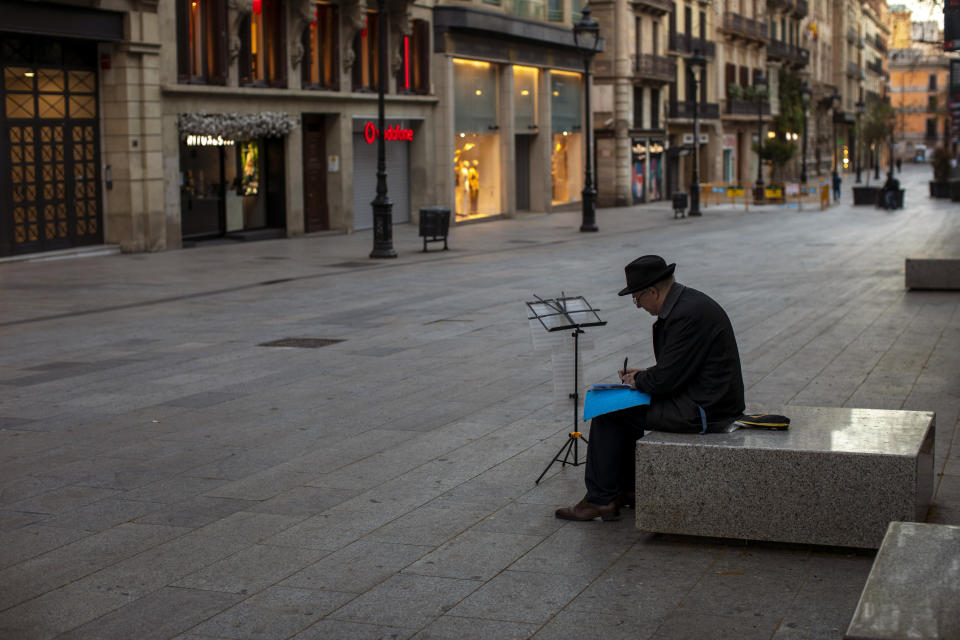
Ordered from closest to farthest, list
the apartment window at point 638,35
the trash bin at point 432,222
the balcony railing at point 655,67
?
the trash bin at point 432,222, the balcony railing at point 655,67, the apartment window at point 638,35

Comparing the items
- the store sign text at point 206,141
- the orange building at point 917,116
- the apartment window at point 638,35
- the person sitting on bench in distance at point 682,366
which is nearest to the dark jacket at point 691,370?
the person sitting on bench in distance at point 682,366

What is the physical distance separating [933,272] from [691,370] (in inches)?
493

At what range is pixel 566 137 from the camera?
4775cm

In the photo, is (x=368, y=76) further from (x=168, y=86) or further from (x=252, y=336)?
(x=252, y=336)

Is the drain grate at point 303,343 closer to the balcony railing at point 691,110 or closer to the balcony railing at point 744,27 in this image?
the balcony railing at point 691,110

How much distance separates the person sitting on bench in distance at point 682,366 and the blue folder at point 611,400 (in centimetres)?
5

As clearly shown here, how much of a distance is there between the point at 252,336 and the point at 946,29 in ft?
26.2

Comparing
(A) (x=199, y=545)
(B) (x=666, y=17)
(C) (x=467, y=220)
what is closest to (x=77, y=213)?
(C) (x=467, y=220)

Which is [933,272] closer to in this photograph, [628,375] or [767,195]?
[628,375]

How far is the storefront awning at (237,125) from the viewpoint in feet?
91.0

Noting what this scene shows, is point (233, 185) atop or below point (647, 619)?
atop

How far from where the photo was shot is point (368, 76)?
34.6m

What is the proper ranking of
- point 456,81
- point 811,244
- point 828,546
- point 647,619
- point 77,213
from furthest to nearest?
point 456,81 < point 811,244 < point 77,213 < point 828,546 < point 647,619

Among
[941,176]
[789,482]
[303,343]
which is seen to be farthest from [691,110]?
[789,482]
